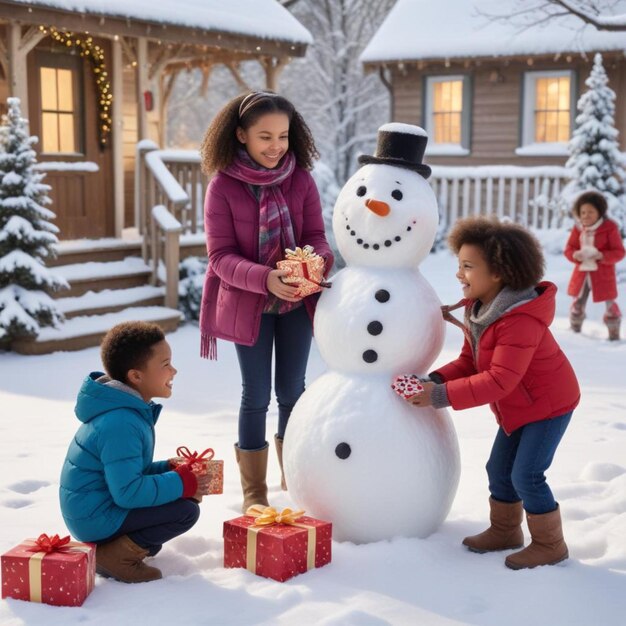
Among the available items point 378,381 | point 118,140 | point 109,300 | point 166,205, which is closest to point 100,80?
point 118,140

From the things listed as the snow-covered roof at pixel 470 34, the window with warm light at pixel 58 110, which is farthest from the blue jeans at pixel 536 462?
the snow-covered roof at pixel 470 34

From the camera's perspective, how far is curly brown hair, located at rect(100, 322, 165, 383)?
11.0 ft

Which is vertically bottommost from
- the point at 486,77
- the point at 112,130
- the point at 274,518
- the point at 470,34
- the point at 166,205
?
the point at 274,518

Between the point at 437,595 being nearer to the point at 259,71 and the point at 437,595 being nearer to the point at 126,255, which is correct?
the point at 126,255

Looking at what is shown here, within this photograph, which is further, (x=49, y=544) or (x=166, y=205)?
(x=166, y=205)

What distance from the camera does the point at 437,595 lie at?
3133 millimetres

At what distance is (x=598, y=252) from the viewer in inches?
346

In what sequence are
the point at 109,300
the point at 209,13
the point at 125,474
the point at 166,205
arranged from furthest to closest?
the point at 209,13 < the point at 166,205 < the point at 109,300 < the point at 125,474

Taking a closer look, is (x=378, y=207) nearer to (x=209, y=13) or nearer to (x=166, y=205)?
(x=166, y=205)

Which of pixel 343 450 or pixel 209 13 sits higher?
pixel 209 13

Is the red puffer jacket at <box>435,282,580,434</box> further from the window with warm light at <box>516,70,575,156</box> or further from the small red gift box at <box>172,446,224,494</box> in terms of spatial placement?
the window with warm light at <box>516,70,575,156</box>

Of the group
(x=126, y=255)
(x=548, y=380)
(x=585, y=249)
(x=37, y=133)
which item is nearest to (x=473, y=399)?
(x=548, y=380)

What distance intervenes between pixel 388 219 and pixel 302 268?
1.25ft

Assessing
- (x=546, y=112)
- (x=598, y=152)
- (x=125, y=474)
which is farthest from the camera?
(x=546, y=112)
